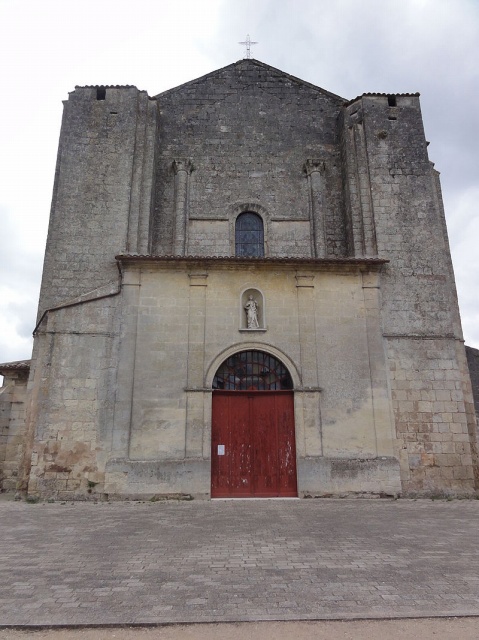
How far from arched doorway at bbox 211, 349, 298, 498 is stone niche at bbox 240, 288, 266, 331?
25.5 inches

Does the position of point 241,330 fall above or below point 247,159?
below

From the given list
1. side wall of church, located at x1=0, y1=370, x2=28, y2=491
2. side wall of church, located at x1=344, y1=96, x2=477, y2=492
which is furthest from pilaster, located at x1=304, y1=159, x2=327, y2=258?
side wall of church, located at x1=0, y1=370, x2=28, y2=491

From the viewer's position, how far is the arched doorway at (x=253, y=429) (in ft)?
32.7

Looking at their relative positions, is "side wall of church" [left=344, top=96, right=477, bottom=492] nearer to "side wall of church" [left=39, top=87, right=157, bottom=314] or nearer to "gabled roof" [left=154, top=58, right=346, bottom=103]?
"gabled roof" [left=154, top=58, right=346, bottom=103]

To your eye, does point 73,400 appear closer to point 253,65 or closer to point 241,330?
point 241,330

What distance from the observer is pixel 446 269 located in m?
12.0

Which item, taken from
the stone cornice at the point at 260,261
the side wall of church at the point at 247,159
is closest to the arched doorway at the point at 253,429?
the stone cornice at the point at 260,261

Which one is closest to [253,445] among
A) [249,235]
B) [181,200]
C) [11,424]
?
[249,235]

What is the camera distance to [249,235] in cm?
1395

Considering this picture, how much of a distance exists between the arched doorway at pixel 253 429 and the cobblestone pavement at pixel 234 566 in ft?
6.31

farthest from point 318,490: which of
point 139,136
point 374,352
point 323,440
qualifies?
point 139,136

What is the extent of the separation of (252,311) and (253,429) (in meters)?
2.87

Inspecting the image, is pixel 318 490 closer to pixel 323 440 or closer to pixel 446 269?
pixel 323 440

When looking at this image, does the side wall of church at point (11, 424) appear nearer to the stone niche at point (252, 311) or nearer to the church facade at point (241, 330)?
the church facade at point (241, 330)
